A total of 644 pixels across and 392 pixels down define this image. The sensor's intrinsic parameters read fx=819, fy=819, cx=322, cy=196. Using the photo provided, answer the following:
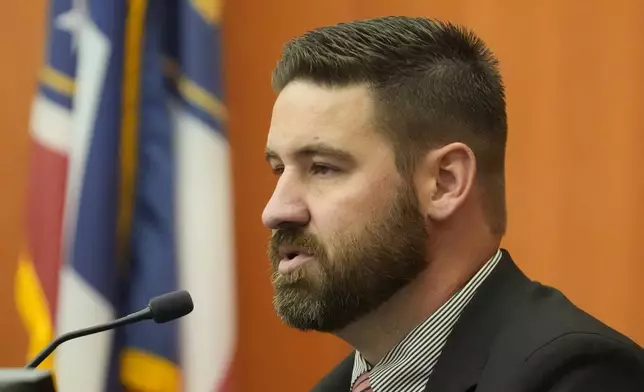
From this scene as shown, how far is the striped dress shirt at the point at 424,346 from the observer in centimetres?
119

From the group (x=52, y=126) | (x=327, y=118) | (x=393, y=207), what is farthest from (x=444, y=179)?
(x=52, y=126)

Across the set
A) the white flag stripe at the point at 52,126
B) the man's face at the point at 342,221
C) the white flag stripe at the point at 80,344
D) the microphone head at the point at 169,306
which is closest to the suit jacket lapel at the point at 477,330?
the man's face at the point at 342,221

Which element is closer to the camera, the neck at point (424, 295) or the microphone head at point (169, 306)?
the microphone head at point (169, 306)

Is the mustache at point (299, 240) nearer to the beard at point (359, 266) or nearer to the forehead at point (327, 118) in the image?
the beard at point (359, 266)

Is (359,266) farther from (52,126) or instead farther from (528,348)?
(52,126)

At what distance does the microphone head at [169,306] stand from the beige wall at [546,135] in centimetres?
72

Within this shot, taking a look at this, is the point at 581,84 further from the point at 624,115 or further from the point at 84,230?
the point at 84,230

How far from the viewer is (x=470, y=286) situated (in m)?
1.21

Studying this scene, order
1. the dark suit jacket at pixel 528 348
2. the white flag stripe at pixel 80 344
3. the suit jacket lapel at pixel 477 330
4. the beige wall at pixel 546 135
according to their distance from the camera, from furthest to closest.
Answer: the beige wall at pixel 546 135
the white flag stripe at pixel 80 344
the suit jacket lapel at pixel 477 330
the dark suit jacket at pixel 528 348

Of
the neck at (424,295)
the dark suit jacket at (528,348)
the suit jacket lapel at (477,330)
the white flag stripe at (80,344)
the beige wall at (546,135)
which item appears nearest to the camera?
the dark suit jacket at (528,348)

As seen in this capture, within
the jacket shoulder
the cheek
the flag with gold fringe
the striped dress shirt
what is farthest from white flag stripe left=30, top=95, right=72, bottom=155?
the jacket shoulder

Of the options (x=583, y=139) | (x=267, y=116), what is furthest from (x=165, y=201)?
(x=583, y=139)

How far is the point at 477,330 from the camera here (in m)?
1.14

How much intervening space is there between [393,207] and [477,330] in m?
0.21
